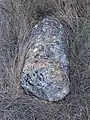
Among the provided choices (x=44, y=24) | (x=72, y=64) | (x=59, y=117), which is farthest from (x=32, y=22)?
(x=59, y=117)

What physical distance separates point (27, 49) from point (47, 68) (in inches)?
13.9

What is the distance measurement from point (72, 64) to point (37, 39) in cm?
36

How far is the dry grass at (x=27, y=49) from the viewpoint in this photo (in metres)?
2.34

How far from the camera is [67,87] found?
93.0 inches

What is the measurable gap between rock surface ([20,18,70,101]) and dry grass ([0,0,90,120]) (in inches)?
2.9

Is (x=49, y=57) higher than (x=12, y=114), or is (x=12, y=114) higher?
(x=49, y=57)

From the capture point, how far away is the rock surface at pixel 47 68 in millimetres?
2322

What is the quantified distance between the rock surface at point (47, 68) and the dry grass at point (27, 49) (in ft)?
0.25

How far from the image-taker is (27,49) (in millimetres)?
2637

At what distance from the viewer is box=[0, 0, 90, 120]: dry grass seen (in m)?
2.34

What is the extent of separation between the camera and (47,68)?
2.37 meters

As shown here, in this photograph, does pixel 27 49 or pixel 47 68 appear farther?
pixel 27 49

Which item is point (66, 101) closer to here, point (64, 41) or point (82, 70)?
point (82, 70)

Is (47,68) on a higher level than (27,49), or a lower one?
lower
